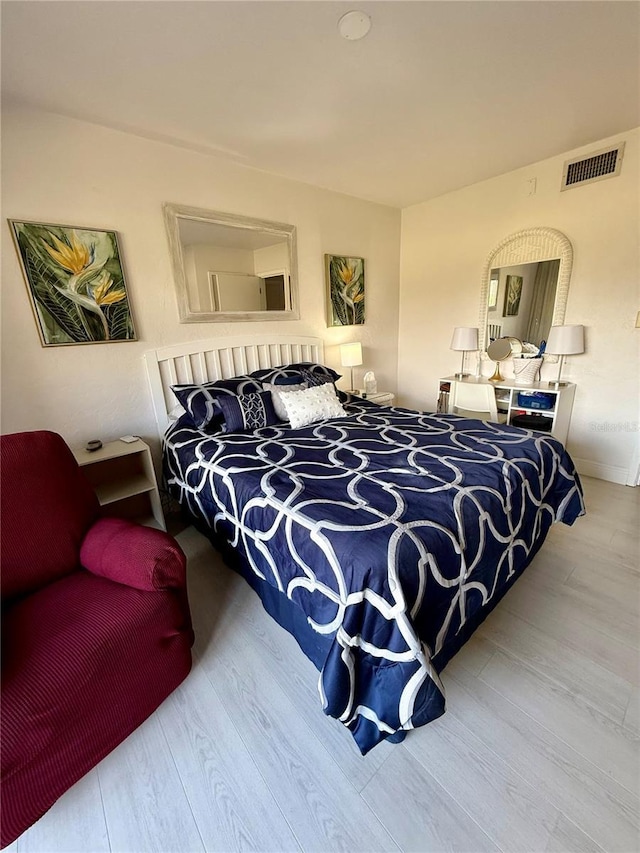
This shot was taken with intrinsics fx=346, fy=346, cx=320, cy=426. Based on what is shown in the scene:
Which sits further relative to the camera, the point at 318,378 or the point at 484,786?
the point at 318,378

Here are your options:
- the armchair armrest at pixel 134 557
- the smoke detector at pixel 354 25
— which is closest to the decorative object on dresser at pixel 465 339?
the smoke detector at pixel 354 25

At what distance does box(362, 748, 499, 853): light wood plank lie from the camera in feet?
3.10

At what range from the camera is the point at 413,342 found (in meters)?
3.99

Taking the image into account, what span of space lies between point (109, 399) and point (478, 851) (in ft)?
8.61

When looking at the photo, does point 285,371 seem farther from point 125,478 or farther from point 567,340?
point 567,340

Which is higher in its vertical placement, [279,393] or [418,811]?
[279,393]

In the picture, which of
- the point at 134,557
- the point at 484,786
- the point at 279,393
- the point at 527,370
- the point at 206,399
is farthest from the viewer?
the point at 527,370

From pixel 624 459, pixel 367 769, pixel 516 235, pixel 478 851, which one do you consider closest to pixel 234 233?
pixel 516 235

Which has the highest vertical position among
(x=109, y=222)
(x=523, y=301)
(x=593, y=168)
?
(x=593, y=168)

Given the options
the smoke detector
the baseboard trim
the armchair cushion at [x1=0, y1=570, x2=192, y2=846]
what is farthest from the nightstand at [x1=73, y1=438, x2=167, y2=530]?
the baseboard trim

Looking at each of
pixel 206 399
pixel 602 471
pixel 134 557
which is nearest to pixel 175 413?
pixel 206 399

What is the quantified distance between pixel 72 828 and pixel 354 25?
9.78ft

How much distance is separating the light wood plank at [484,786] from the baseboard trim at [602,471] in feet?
8.53

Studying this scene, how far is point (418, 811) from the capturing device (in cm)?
100
